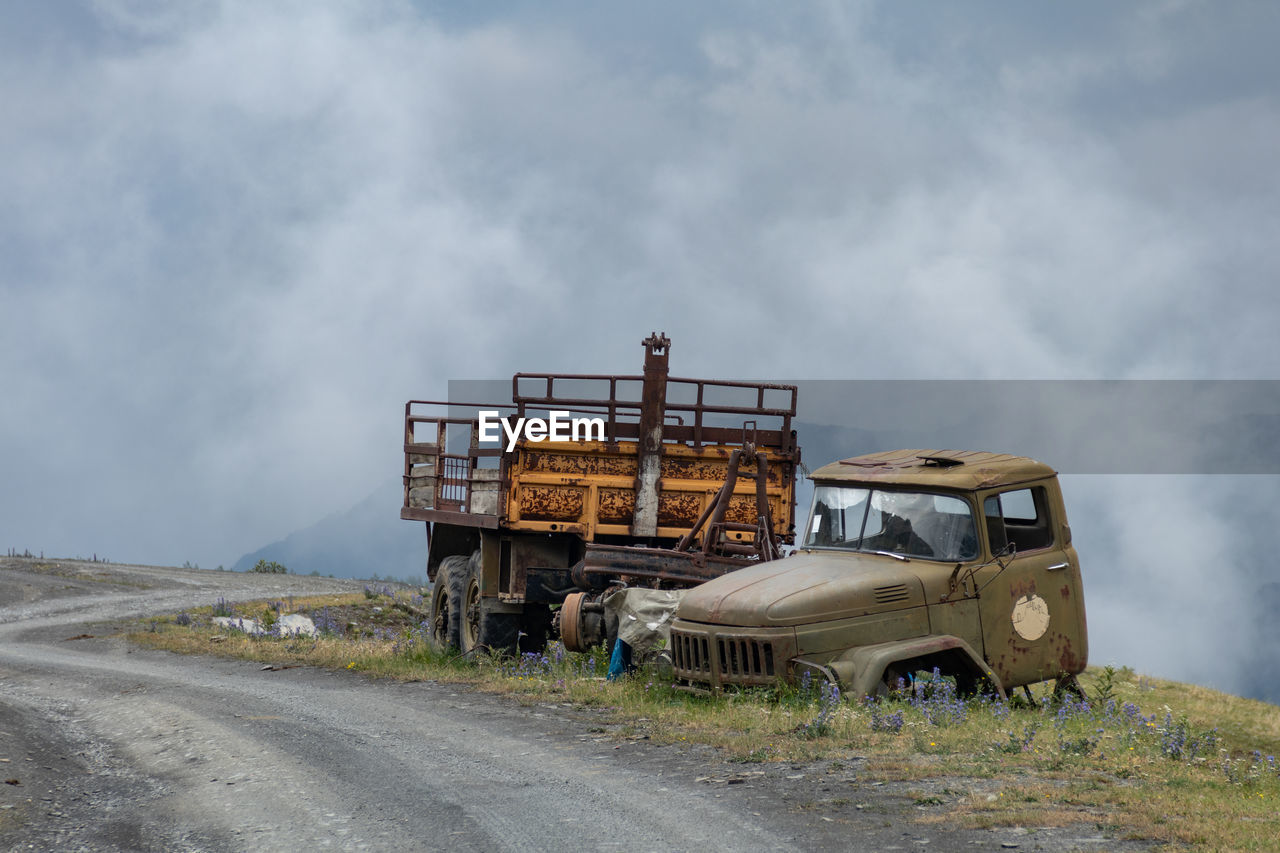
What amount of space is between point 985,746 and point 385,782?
11.9 feet

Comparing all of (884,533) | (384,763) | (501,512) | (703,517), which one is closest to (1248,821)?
(884,533)

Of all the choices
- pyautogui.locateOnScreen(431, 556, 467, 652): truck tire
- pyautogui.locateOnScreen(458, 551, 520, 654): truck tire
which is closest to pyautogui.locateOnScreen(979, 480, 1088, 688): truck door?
pyautogui.locateOnScreen(458, 551, 520, 654): truck tire

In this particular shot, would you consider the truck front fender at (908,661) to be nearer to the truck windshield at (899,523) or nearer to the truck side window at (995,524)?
the truck windshield at (899,523)

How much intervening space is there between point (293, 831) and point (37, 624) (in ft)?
59.5

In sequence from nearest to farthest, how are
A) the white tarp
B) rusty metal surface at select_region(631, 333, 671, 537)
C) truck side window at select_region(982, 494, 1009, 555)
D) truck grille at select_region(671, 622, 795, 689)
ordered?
truck grille at select_region(671, 622, 795, 689)
truck side window at select_region(982, 494, 1009, 555)
the white tarp
rusty metal surface at select_region(631, 333, 671, 537)

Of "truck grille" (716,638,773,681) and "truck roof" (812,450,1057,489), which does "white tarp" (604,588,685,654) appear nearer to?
"truck grille" (716,638,773,681)

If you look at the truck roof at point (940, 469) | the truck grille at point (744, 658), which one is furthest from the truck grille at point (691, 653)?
the truck roof at point (940, 469)

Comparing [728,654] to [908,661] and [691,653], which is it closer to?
[691,653]

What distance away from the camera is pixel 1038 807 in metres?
6.56

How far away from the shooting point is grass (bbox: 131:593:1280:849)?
6406 mm

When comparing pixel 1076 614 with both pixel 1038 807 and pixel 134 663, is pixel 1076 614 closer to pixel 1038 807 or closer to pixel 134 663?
pixel 1038 807

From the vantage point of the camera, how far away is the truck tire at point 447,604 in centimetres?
1573

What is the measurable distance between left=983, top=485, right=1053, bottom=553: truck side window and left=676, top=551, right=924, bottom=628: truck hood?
3.62 ft

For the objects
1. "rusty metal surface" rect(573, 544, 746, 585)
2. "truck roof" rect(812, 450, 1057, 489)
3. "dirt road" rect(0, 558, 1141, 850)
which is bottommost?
"dirt road" rect(0, 558, 1141, 850)
